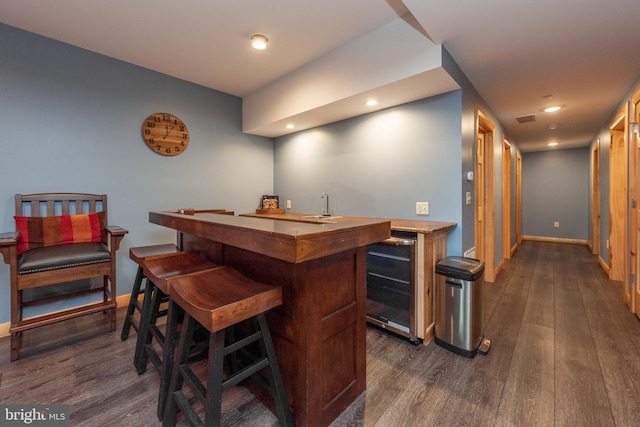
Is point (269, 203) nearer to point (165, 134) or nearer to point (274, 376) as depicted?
point (165, 134)

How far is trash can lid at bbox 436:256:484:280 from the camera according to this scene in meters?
1.92

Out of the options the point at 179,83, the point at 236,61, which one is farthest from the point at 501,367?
the point at 179,83

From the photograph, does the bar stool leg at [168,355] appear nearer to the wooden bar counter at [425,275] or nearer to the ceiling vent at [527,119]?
the wooden bar counter at [425,275]

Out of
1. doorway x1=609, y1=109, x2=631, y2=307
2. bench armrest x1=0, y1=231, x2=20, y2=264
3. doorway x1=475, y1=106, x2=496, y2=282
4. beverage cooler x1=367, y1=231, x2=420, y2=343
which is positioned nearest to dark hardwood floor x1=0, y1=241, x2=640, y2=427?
beverage cooler x1=367, y1=231, x2=420, y2=343

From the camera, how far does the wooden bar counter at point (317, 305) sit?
44.0 inches

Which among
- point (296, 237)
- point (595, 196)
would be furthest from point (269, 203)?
point (595, 196)

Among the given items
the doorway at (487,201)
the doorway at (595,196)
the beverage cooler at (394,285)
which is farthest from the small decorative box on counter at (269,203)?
the doorway at (595,196)

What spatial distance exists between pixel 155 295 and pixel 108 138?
6.27 ft

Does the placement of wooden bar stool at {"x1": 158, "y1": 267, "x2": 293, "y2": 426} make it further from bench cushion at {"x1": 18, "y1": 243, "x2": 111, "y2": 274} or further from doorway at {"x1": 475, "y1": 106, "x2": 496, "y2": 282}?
doorway at {"x1": 475, "y1": 106, "x2": 496, "y2": 282}

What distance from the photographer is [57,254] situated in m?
2.05

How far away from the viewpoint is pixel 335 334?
1.32 meters

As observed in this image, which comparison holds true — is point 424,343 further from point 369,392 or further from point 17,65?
point 17,65

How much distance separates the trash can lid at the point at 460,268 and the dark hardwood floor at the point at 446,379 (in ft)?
1.89

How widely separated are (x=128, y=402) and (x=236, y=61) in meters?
2.80
